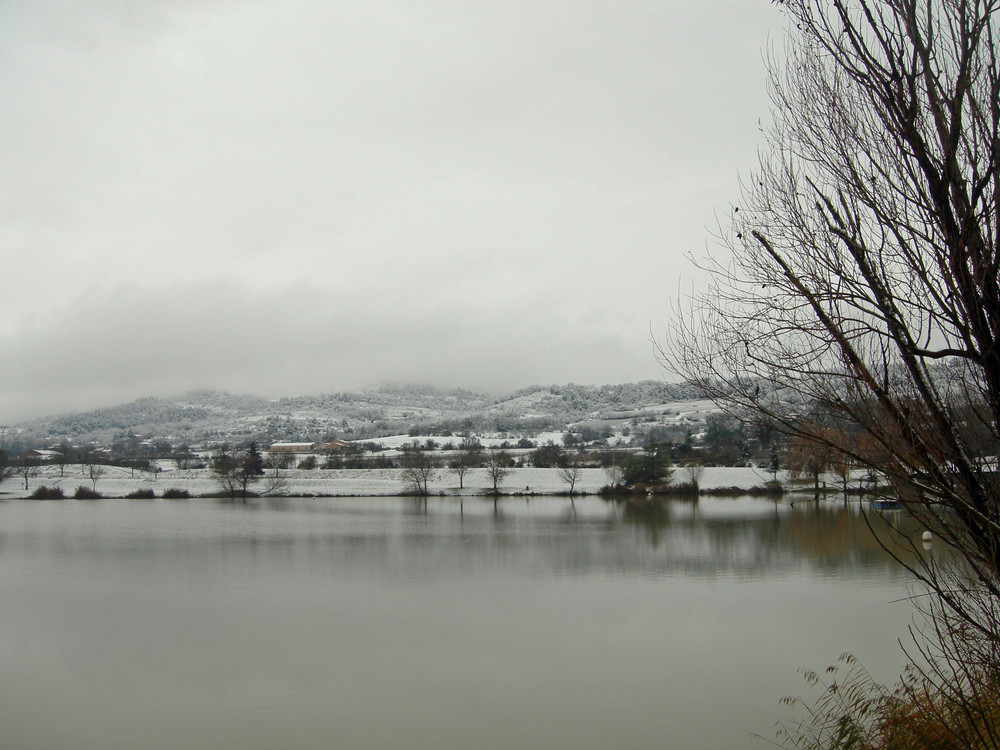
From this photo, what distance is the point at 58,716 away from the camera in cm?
921

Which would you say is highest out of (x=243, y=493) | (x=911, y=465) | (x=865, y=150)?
(x=865, y=150)

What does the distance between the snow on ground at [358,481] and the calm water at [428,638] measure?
25773 mm

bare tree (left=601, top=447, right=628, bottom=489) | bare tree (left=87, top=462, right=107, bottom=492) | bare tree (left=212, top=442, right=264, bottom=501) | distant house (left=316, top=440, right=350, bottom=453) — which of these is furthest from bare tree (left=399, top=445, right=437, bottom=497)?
distant house (left=316, top=440, right=350, bottom=453)

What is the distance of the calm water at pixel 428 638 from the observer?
29.0 ft

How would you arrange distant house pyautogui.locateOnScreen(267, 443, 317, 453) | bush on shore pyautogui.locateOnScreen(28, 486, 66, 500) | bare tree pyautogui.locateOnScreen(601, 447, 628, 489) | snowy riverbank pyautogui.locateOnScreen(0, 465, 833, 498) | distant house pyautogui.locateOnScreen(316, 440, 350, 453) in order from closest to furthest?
bush on shore pyautogui.locateOnScreen(28, 486, 66, 500) < bare tree pyautogui.locateOnScreen(601, 447, 628, 489) < snowy riverbank pyautogui.locateOnScreen(0, 465, 833, 498) < distant house pyautogui.locateOnScreen(267, 443, 317, 453) < distant house pyautogui.locateOnScreen(316, 440, 350, 453)

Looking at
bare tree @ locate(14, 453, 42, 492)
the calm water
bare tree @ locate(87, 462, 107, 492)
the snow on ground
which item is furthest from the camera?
bare tree @ locate(14, 453, 42, 492)

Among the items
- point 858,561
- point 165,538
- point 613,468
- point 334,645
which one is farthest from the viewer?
point 613,468

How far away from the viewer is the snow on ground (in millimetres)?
50781

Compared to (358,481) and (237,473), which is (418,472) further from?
(237,473)

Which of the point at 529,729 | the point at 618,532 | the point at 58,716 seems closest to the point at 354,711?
the point at 529,729

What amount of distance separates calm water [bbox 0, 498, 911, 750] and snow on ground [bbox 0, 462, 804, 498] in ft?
84.6

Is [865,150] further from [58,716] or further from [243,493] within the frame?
[243,493]

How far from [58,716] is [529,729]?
5793 millimetres

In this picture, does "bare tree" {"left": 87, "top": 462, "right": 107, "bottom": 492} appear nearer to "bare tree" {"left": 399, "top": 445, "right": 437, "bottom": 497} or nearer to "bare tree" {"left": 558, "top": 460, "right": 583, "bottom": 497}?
"bare tree" {"left": 399, "top": 445, "right": 437, "bottom": 497}
